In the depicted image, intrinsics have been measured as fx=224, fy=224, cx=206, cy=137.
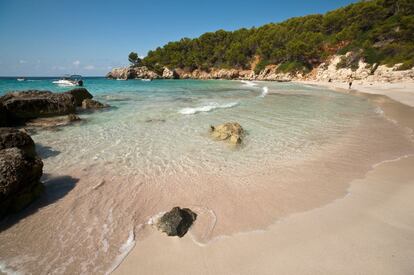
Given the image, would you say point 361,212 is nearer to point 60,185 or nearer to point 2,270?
point 2,270

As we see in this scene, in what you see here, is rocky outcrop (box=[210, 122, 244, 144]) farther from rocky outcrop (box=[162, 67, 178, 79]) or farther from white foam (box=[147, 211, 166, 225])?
rocky outcrop (box=[162, 67, 178, 79])

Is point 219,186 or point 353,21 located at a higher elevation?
point 353,21

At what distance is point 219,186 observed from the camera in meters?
5.40

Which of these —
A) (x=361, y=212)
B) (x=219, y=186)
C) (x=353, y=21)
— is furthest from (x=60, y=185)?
(x=353, y=21)

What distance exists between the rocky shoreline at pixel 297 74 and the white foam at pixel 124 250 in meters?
45.0

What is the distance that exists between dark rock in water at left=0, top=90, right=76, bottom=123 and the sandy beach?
41.8 feet

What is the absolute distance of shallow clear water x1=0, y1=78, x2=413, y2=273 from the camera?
3682mm

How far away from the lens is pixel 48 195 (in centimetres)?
496

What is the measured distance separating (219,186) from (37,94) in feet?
48.8

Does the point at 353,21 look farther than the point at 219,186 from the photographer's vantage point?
Yes

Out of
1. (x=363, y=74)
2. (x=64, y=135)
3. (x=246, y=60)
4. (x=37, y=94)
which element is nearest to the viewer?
(x=64, y=135)

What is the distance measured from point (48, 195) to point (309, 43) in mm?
77727

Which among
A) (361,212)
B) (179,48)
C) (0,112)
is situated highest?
(179,48)

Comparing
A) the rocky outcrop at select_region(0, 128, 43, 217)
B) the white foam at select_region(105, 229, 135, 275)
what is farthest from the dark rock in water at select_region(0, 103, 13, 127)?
the white foam at select_region(105, 229, 135, 275)
